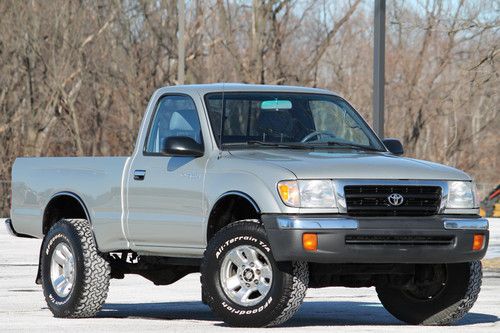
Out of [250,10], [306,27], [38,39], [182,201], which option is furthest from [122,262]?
[306,27]

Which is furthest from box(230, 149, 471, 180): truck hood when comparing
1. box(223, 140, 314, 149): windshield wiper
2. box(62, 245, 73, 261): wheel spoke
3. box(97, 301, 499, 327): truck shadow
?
box(62, 245, 73, 261): wheel spoke

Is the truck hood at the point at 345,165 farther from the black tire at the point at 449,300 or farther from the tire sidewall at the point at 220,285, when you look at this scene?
the black tire at the point at 449,300

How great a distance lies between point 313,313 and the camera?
42.5 ft

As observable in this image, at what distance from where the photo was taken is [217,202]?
1105cm

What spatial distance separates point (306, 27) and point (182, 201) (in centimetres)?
4263

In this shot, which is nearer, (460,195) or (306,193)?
(306,193)

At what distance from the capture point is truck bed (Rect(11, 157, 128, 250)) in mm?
12258

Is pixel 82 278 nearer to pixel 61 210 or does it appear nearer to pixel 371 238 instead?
pixel 61 210

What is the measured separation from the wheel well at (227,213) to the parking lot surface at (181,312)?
2.58 feet

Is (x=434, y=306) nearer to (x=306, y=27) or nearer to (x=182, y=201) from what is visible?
(x=182, y=201)

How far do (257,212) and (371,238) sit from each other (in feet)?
2.87

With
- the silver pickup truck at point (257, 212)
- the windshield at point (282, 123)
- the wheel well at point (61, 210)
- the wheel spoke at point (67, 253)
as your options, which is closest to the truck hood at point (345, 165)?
the silver pickup truck at point (257, 212)

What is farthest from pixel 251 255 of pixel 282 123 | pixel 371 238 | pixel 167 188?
pixel 282 123

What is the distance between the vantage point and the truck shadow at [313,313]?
12.0 meters
